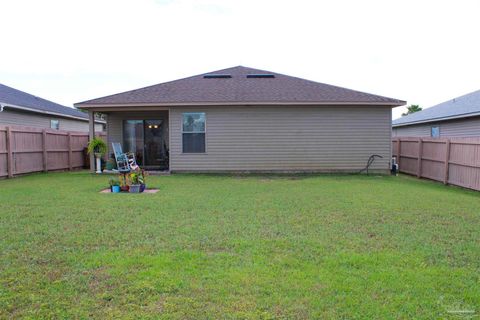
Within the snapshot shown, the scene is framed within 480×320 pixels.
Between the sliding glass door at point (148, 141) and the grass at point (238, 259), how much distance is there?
7.50 metres

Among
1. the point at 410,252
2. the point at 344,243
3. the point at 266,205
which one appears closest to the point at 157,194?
the point at 266,205

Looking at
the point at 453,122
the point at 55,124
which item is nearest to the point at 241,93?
the point at 453,122

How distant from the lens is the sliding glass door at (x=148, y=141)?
1450 cm

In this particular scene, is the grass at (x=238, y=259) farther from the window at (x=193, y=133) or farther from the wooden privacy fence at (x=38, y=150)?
the window at (x=193, y=133)

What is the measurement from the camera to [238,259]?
3.75 m

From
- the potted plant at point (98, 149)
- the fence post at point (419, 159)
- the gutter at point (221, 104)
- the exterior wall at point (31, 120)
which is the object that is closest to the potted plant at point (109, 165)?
the potted plant at point (98, 149)

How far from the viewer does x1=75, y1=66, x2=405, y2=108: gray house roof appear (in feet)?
41.0

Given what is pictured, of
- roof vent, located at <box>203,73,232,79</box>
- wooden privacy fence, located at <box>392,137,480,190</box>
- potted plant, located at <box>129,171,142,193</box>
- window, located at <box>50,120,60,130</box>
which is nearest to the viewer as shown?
potted plant, located at <box>129,171,142,193</box>

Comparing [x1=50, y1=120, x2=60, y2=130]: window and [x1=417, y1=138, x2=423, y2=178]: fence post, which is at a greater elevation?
[x1=50, y1=120, x2=60, y2=130]: window

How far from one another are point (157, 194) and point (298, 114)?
6628 millimetres

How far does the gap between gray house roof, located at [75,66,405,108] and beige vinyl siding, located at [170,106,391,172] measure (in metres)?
0.40

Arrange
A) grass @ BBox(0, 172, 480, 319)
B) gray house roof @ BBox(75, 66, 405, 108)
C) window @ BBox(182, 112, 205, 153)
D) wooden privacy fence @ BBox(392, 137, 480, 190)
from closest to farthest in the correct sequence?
grass @ BBox(0, 172, 480, 319), wooden privacy fence @ BBox(392, 137, 480, 190), gray house roof @ BBox(75, 66, 405, 108), window @ BBox(182, 112, 205, 153)

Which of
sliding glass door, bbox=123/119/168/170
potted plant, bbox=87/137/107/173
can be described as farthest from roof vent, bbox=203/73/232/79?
potted plant, bbox=87/137/107/173

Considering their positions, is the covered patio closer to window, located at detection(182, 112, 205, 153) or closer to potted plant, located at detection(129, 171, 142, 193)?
window, located at detection(182, 112, 205, 153)
